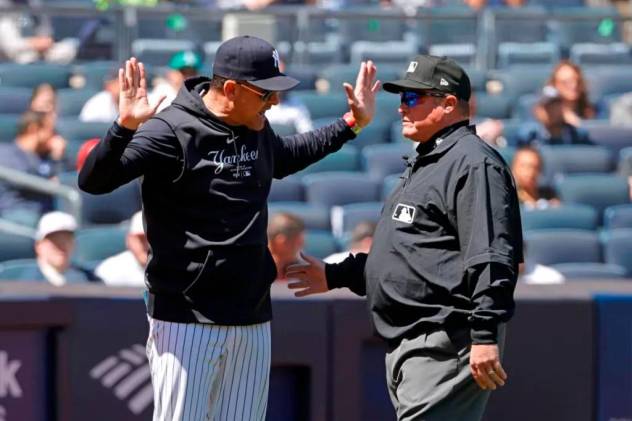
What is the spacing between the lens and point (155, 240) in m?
4.56

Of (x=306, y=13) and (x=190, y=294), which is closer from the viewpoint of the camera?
(x=190, y=294)

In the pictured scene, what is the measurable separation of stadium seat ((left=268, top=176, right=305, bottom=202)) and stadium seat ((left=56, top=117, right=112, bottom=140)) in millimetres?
1609

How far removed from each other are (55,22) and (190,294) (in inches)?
306

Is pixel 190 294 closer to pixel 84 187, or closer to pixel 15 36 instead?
pixel 84 187

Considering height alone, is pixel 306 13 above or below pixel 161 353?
above

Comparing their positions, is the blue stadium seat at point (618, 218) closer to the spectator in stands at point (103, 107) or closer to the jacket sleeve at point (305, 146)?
the spectator in stands at point (103, 107)

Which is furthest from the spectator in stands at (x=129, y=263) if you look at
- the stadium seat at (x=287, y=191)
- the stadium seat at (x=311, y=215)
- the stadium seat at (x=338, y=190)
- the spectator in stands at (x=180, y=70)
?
the spectator in stands at (x=180, y=70)

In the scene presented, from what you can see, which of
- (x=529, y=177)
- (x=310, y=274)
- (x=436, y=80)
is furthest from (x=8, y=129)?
(x=436, y=80)

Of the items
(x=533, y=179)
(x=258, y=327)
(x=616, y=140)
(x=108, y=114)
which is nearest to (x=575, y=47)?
(x=616, y=140)

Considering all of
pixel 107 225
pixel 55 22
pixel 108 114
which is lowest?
pixel 107 225

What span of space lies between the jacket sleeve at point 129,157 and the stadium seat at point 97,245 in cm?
384

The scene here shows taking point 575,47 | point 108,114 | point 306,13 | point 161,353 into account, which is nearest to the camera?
point 161,353

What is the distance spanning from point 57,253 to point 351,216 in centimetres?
222

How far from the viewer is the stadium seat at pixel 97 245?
Result: 8211mm
